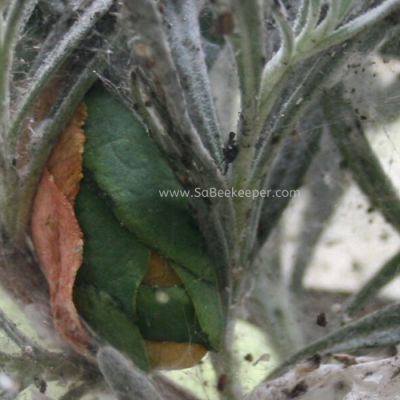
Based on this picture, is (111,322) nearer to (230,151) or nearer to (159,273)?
(159,273)

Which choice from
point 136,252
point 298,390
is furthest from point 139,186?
point 298,390

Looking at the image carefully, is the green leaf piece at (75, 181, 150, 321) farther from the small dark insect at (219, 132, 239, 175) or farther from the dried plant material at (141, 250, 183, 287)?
the small dark insect at (219, 132, 239, 175)

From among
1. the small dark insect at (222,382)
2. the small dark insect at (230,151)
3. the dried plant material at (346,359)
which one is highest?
the small dark insect at (230,151)

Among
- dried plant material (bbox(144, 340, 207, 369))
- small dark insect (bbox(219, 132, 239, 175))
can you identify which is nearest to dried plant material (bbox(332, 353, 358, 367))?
dried plant material (bbox(144, 340, 207, 369))

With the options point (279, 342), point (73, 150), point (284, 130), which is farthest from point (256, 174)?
point (279, 342)

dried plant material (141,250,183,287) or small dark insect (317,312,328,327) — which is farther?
small dark insect (317,312,328,327)

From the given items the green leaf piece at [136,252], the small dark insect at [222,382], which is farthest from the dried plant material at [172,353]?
the small dark insect at [222,382]

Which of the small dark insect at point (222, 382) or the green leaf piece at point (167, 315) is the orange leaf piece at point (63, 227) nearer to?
the green leaf piece at point (167, 315)

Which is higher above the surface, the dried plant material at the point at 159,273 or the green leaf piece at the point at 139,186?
the green leaf piece at the point at 139,186
